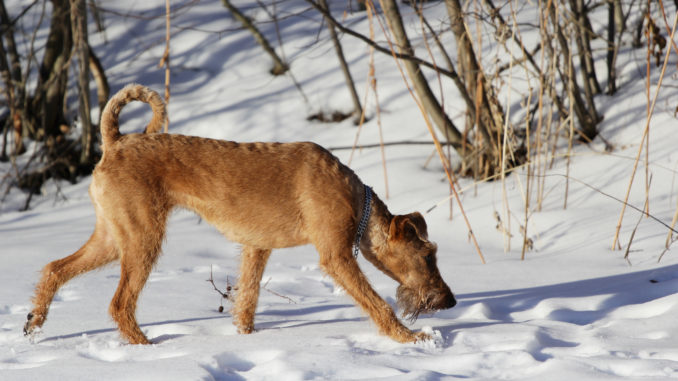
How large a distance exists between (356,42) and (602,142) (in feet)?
13.4

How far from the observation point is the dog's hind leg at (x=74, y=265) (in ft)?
10.6

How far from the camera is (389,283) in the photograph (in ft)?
14.0

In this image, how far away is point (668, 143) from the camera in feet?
19.5

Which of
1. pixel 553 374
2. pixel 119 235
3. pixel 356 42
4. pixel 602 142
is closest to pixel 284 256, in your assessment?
pixel 119 235

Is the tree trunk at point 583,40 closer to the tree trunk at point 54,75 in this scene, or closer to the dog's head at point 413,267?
the dog's head at point 413,267

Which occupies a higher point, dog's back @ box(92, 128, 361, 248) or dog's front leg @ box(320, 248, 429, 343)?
dog's back @ box(92, 128, 361, 248)

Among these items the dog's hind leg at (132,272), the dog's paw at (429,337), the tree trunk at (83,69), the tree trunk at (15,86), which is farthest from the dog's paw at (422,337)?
the tree trunk at (15,86)

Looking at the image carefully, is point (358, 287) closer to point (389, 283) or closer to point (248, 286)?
point (248, 286)

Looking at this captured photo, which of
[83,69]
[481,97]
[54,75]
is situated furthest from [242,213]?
[54,75]

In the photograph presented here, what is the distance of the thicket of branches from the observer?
552 cm

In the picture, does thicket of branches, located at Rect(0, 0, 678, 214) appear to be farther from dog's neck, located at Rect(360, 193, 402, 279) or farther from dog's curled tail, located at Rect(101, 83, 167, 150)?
dog's curled tail, located at Rect(101, 83, 167, 150)

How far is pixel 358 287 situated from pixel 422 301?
35cm

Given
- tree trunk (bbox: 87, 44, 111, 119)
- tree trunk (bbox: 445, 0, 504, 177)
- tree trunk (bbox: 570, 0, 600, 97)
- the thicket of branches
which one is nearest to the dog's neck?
the thicket of branches

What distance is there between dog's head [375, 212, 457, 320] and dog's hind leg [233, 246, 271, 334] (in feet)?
2.11
